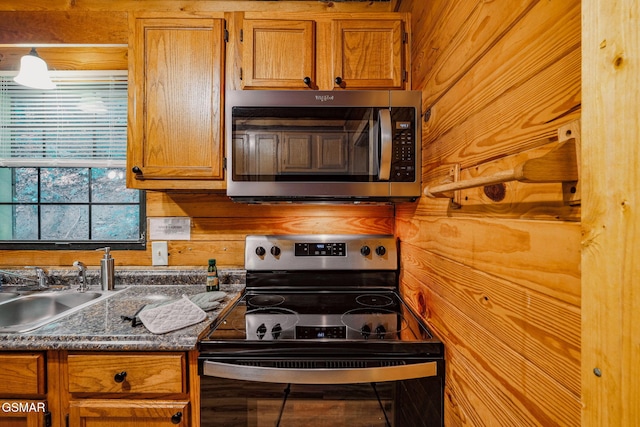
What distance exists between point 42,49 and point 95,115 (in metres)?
0.46

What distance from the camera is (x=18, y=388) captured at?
1.01 m

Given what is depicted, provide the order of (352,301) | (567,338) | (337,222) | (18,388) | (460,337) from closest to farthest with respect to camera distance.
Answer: (567,338), (460,337), (18,388), (352,301), (337,222)

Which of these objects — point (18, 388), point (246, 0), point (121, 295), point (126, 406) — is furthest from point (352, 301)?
point (246, 0)

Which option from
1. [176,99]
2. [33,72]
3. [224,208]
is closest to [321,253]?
[224,208]

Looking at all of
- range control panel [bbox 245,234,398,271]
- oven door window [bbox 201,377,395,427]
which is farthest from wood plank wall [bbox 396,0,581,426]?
range control panel [bbox 245,234,398,271]

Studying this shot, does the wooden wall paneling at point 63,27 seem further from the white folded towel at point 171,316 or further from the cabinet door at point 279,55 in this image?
the white folded towel at point 171,316

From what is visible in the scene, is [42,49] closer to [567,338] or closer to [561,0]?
[561,0]

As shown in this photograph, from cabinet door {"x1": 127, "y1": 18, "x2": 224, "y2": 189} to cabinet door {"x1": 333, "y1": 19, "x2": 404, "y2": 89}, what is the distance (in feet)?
1.73

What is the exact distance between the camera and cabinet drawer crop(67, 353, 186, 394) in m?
1.01

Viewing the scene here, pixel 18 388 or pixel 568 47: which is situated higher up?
pixel 568 47

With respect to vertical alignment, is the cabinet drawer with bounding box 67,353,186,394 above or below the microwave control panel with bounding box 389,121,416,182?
below

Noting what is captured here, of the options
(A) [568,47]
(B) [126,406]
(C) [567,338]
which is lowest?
(B) [126,406]

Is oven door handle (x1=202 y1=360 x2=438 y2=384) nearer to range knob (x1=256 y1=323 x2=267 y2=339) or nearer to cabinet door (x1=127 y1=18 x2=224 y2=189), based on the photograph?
range knob (x1=256 y1=323 x2=267 y2=339)

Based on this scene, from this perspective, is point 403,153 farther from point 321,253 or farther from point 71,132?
point 71,132
